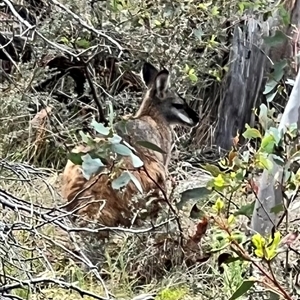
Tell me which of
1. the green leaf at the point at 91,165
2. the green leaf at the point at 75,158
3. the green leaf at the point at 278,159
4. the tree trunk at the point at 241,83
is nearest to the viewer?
the green leaf at the point at 278,159

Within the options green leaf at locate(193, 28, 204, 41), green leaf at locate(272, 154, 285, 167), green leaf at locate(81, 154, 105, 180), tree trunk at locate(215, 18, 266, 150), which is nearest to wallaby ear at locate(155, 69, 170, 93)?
green leaf at locate(193, 28, 204, 41)

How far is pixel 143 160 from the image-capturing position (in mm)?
4637

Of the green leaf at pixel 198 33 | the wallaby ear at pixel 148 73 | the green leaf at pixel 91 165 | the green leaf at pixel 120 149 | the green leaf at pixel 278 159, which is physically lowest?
the wallaby ear at pixel 148 73

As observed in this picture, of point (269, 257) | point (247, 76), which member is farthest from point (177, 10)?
point (269, 257)

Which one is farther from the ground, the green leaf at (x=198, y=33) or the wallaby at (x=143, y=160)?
the green leaf at (x=198, y=33)

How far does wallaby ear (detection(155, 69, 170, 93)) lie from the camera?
5305 millimetres

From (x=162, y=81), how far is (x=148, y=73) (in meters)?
0.17

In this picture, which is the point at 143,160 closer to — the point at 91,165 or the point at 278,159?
the point at 91,165

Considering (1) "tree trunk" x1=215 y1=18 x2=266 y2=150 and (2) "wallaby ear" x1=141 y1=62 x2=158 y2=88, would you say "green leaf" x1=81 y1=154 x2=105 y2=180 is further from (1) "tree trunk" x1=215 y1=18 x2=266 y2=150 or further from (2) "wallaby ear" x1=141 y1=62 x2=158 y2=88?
(1) "tree trunk" x1=215 y1=18 x2=266 y2=150

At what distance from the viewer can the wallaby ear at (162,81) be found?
530cm

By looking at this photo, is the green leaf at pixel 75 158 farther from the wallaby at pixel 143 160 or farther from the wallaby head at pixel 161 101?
the wallaby head at pixel 161 101

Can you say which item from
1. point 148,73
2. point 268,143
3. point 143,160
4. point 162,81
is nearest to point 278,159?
point 268,143

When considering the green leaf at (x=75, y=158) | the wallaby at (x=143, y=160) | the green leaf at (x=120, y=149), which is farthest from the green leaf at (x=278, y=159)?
the wallaby at (x=143, y=160)

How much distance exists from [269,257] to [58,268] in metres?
2.40
